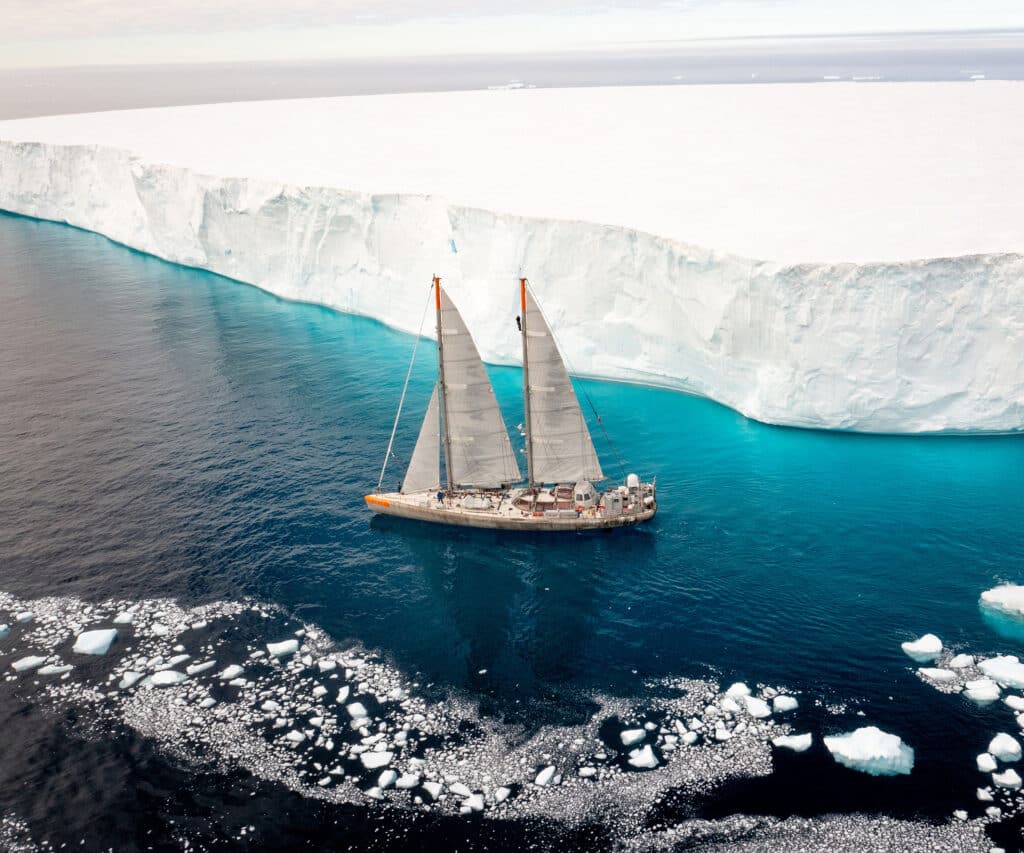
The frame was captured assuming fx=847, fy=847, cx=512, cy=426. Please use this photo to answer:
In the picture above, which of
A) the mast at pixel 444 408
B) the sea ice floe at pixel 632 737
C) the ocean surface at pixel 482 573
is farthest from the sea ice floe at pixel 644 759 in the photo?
the mast at pixel 444 408

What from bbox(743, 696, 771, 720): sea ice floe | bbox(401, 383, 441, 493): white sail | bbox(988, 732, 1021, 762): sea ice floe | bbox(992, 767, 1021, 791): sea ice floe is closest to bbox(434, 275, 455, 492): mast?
bbox(401, 383, 441, 493): white sail

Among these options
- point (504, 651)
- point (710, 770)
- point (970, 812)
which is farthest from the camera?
point (504, 651)

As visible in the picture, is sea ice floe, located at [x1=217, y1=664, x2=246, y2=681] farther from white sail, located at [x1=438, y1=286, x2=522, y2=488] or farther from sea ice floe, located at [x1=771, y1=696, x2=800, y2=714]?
sea ice floe, located at [x1=771, y1=696, x2=800, y2=714]

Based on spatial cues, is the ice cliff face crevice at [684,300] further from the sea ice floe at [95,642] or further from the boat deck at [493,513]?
the sea ice floe at [95,642]

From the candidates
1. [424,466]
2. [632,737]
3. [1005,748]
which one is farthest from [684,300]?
[1005,748]

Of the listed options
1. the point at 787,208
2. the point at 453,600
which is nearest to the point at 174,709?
the point at 453,600

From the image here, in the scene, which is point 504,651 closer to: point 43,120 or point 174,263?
point 174,263
